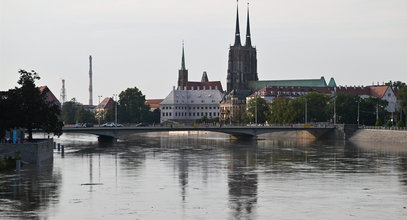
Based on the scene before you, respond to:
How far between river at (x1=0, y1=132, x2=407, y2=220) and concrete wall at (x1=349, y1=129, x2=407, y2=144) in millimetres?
37182

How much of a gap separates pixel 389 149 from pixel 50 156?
50181mm

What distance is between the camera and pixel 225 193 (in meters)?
59.8

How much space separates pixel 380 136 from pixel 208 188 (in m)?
84.6

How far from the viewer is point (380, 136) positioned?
142125 mm

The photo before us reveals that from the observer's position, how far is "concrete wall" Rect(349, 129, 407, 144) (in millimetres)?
135625

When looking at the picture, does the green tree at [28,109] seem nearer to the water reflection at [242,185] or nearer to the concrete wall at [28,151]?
the concrete wall at [28,151]

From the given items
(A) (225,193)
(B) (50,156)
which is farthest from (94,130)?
(A) (225,193)

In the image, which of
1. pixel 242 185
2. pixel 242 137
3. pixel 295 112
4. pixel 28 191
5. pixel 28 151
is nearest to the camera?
pixel 28 191

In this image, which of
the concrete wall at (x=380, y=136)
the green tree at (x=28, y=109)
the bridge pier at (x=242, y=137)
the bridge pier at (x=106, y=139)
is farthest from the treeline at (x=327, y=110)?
the green tree at (x=28, y=109)

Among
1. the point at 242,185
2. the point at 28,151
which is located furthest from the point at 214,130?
the point at 242,185

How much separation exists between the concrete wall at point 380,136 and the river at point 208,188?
3718 centimetres

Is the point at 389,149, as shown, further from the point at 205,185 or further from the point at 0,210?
the point at 0,210

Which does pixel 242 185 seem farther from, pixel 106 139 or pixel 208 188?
pixel 106 139

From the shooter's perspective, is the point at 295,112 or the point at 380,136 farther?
the point at 295,112
